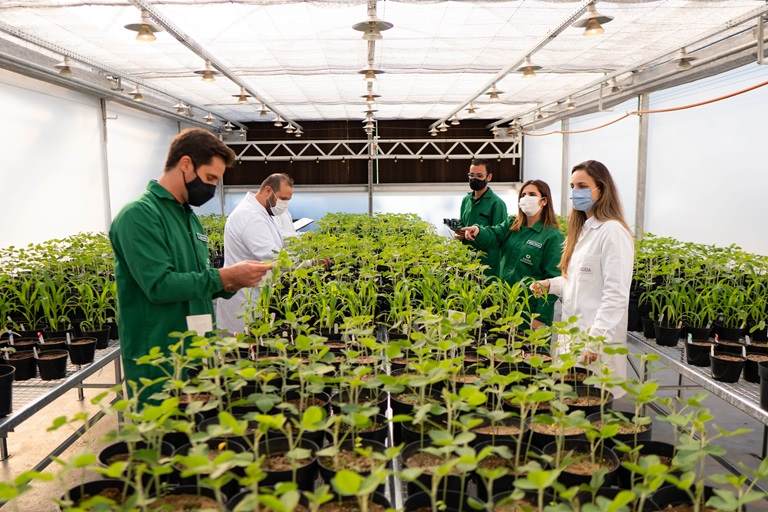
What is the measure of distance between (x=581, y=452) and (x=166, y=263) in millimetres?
1615

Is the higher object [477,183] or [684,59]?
[684,59]

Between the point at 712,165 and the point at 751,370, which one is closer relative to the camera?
the point at 751,370

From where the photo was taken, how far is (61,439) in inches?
162

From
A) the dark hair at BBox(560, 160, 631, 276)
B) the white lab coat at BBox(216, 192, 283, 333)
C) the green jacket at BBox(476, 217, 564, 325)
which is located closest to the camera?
the dark hair at BBox(560, 160, 631, 276)

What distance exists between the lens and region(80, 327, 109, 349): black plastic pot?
3344 millimetres

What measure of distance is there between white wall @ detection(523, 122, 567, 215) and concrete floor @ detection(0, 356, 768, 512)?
6.43 metres

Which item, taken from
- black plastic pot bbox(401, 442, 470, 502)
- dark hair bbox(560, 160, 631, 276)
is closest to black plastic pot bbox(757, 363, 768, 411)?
dark hair bbox(560, 160, 631, 276)

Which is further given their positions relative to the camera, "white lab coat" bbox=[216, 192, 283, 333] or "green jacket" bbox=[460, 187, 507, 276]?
"green jacket" bbox=[460, 187, 507, 276]

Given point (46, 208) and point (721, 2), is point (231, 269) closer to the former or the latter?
point (721, 2)

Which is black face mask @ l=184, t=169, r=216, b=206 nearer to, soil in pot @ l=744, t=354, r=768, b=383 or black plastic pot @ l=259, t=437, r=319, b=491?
black plastic pot @ l=259, t=437, r=319, b=491

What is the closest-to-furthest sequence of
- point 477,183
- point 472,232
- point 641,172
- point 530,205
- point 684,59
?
point 530,205 → point 472,232 → point 684,59 → point 477,183 → point 641,172

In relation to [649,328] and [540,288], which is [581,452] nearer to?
[540,288]

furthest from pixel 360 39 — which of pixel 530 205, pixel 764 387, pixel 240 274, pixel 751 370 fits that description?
pixel 764 387

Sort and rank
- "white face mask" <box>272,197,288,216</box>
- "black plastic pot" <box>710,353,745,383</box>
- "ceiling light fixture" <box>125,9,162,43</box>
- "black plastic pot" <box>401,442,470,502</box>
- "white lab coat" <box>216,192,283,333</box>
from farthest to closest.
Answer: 1. "white face mask" <box>272,197,288,216</box>
2. "white lab coat" <box>216,192,283,333</box>
3. "ceiling light fixture" <box>125,9,162,43</box>
4. "black plastic pot" <box>710,353,745,383</box>
5. "black plastic pot" <box>401,442,470,502</box>
